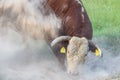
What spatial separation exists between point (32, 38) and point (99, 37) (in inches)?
98.1

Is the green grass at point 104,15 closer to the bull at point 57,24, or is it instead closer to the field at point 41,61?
the field at point 41,61

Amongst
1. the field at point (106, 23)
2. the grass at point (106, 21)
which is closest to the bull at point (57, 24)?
the field at point (106, 23)

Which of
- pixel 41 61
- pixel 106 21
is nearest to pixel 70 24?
pixel 41 61

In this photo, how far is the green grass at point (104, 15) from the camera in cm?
1394

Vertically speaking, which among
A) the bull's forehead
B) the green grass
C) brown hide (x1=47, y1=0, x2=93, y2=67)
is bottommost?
the green grass

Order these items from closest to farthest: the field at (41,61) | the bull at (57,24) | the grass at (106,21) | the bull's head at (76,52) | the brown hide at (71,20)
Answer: the bull's head at (76,52)
the bull at (57,24)
the field at (41,61)
the brown hide at (71,20)
the grass at (106,21)

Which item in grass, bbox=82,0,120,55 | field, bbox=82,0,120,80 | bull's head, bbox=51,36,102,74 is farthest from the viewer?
grass, bbox=82,0,120,55

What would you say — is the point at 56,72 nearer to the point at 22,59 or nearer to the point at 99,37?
the point at 22,59

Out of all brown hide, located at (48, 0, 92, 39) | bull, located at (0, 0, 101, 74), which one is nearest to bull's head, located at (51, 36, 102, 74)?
bull, located at (0, 0, 101, 74)

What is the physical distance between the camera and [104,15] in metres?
15.2

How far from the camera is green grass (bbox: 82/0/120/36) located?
1394 centimetres

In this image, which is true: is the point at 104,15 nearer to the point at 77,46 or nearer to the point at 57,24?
the point at 57,24

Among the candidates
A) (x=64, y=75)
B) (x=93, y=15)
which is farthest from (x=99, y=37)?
(x=64, y=75)

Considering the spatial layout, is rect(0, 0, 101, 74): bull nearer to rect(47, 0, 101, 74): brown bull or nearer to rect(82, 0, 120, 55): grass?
rect(47, 0, 101, 74): brown bull
